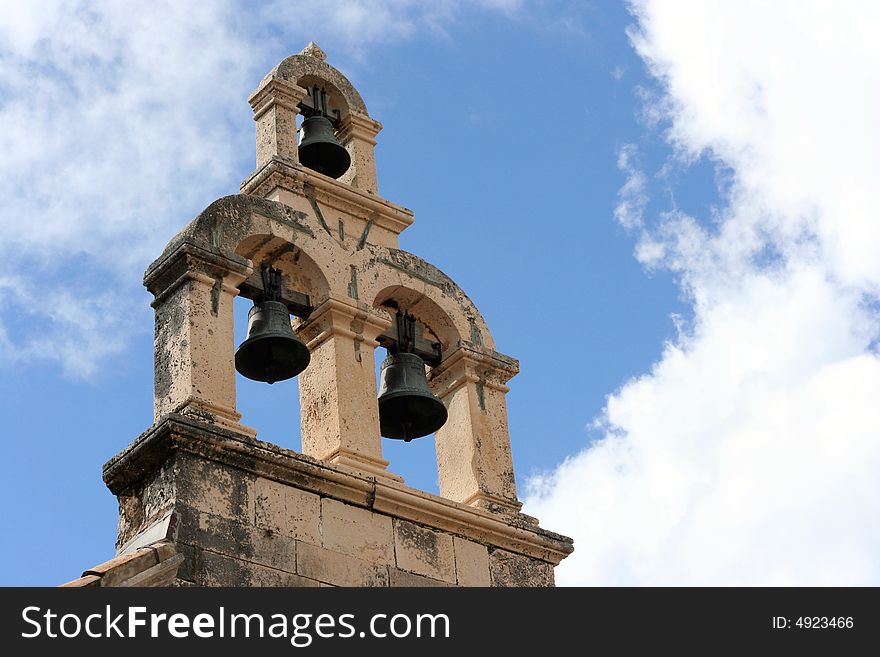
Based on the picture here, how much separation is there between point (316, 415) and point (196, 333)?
0.99 meters

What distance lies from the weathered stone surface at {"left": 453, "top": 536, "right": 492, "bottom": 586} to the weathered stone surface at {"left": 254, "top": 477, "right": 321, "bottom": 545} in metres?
0.99

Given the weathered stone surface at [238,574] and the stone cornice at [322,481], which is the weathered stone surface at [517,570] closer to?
the stone cornice at [322,481]

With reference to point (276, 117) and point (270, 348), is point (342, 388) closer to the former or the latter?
point (270, 348)

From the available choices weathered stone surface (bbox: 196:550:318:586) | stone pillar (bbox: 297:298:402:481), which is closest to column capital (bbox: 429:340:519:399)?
stone pillar (bbox: 297:298:402:481)

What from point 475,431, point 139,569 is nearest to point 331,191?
point 475,431

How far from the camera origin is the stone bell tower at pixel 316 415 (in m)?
11.4

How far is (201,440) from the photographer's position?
37.6 ft

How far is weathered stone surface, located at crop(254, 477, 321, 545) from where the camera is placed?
1155cm

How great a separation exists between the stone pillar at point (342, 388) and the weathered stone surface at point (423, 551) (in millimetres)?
348
